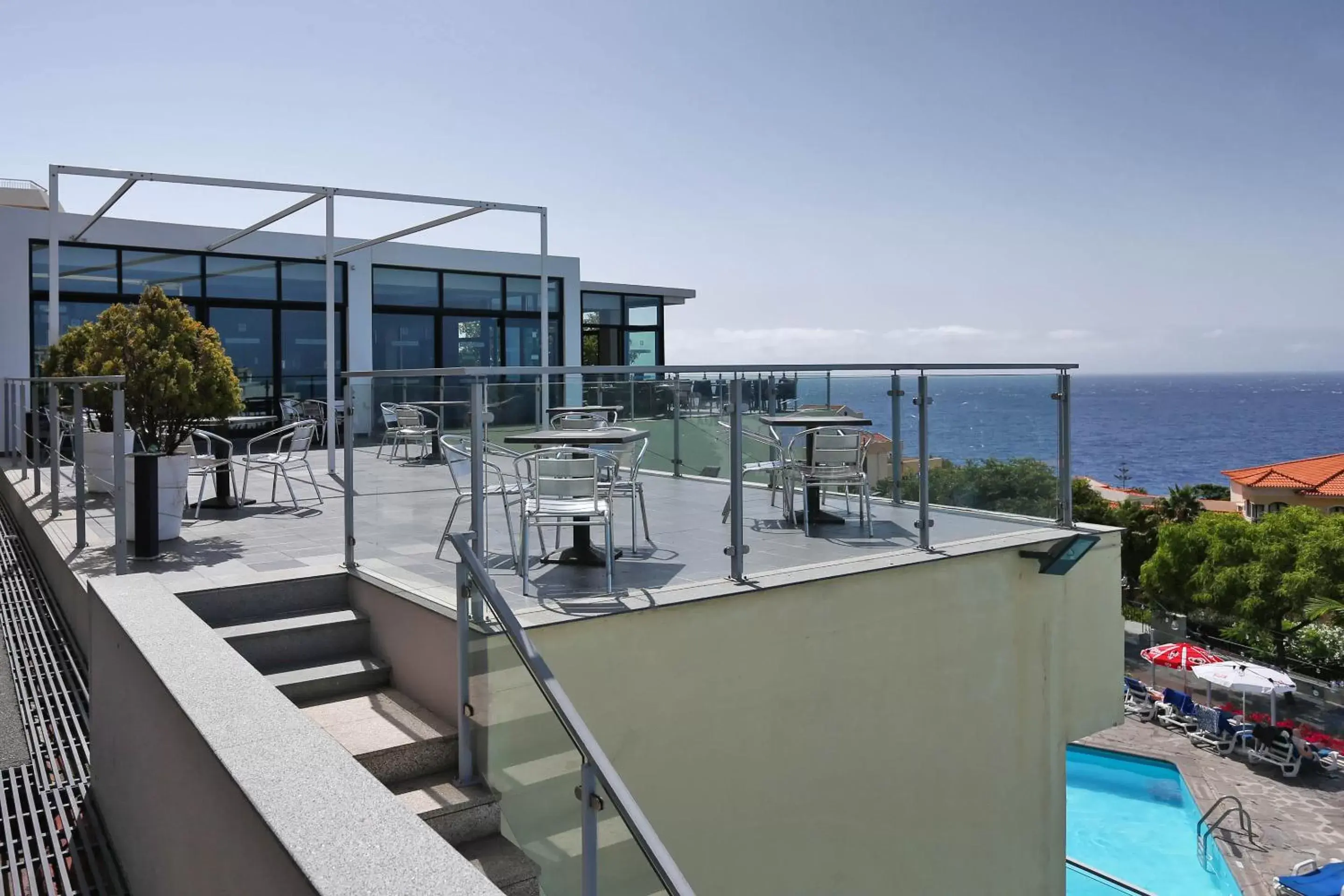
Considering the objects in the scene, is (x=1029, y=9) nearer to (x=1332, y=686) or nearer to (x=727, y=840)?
(x=1332, y=686)

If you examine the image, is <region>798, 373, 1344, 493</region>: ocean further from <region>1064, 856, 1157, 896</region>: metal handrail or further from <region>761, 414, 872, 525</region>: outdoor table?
<region>1064, 856, 1157, 896</region>: metal handrail

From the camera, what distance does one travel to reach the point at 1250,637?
97.8ft

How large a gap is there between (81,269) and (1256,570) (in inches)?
1249

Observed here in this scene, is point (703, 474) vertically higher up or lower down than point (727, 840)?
higher up

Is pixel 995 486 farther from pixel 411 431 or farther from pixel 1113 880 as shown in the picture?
pixel 1113 880

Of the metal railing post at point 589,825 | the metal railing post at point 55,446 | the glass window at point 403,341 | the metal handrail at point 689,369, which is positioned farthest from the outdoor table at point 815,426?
the glass window at point 403,341

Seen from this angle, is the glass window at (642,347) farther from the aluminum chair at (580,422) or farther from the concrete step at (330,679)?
the concrete step at (330,679)

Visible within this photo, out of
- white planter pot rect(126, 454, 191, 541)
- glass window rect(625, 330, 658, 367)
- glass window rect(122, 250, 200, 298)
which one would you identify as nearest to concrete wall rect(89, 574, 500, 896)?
white planter pot rect(126, 454, 191, 541)

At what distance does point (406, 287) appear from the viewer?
57.8 feet

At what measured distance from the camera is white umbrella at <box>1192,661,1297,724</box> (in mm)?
20844

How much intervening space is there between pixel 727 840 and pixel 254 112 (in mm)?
12939

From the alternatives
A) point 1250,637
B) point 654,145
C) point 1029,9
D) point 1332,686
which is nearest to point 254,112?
point 654,145

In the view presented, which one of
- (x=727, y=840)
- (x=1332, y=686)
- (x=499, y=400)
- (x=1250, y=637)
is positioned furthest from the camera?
(x=1250, y=637)

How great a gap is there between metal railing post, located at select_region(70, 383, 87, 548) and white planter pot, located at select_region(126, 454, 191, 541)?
1.09 ft
